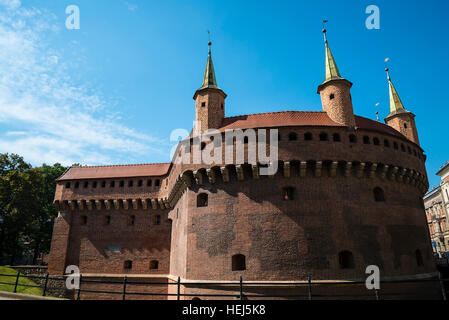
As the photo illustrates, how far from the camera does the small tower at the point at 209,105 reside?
2044cm

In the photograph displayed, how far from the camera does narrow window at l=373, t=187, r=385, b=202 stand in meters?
18.6

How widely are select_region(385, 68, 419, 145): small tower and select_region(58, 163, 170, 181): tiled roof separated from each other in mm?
20410

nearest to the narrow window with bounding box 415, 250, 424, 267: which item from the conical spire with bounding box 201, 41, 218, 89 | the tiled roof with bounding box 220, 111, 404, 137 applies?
the tiled roof with bounding box 220, 111, 404, 137

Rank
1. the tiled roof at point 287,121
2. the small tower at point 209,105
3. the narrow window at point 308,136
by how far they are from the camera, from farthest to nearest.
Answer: the small tower at point 209,105 → the tiled roof at point 287,121 → the narrow window at point 308,136

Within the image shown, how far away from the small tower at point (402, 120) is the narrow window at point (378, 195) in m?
8.13

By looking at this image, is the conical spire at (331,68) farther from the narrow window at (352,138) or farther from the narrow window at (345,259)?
the narrow window at (345,259)

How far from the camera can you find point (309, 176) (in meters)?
17.6

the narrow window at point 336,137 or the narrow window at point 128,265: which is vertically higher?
the narrow window at point 336,137

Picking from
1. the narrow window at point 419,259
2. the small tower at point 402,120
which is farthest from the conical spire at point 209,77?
the narrow window at point 419,259

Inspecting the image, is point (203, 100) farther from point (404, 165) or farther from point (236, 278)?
point (404, 165)

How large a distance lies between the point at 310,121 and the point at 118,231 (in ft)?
65.4

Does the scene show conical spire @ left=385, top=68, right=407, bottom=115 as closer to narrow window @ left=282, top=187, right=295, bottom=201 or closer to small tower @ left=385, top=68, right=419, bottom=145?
small tower @ left=385, top=68, right=419, bottom=145

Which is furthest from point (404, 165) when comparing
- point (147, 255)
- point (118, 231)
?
point (118, 231)

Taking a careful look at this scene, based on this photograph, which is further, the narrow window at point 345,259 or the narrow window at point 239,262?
the narrow window at point 239,262
